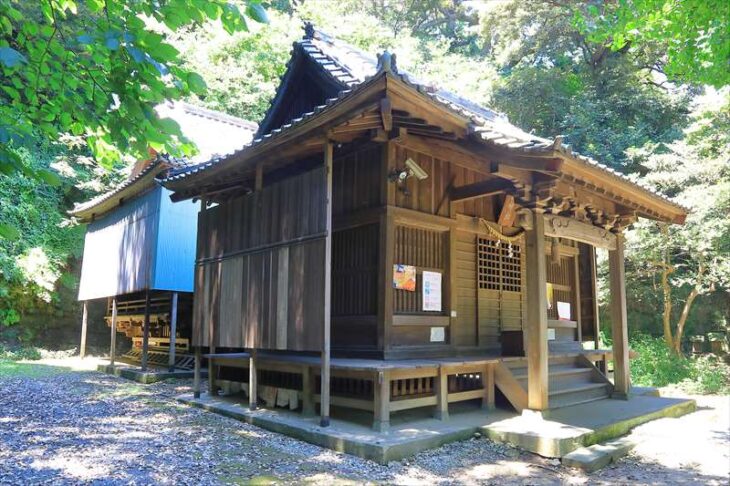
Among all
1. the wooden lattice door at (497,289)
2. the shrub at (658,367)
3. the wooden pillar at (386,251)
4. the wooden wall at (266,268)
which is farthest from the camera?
the shrub at (658,367)

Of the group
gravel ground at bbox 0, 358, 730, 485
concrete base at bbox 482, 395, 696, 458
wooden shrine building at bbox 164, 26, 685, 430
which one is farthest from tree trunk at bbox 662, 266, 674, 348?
concrete base at bbox 482, 395, 696, 458

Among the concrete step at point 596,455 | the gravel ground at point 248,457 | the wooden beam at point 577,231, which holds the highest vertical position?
the wooden beam at point 577,231

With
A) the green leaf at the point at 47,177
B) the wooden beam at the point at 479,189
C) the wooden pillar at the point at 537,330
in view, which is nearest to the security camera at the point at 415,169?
the wooden beam at the point at 479,189

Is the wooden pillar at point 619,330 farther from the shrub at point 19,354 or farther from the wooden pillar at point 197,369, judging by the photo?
the shrub at point 19,354

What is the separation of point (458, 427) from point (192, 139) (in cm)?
1076

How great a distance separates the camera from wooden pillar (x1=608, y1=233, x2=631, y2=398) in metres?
8.27

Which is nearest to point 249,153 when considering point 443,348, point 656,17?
point 443,348

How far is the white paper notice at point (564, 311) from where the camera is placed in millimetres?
10188

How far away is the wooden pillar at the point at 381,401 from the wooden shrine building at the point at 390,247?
0.02 meters

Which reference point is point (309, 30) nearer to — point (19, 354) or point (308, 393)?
point (308, 393)

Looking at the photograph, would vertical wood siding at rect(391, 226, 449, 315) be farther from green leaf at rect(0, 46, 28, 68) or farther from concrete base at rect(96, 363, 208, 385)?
concrete base at rect(96, 363, 208, 385)

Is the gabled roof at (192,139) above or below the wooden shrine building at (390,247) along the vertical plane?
above

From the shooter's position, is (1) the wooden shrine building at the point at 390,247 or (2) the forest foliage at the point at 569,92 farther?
(2) the forest foliage at the point at 569,92

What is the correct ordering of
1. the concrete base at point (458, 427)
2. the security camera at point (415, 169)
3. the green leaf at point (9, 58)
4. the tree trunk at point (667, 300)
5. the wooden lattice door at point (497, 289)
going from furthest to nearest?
the tree trunk at point (667, 300) < the wooden lattice door at point (497, 289) < the security camera at point (415, 169) < the concrete base at point (458, 427) < the green leaf at point (9, 58)
